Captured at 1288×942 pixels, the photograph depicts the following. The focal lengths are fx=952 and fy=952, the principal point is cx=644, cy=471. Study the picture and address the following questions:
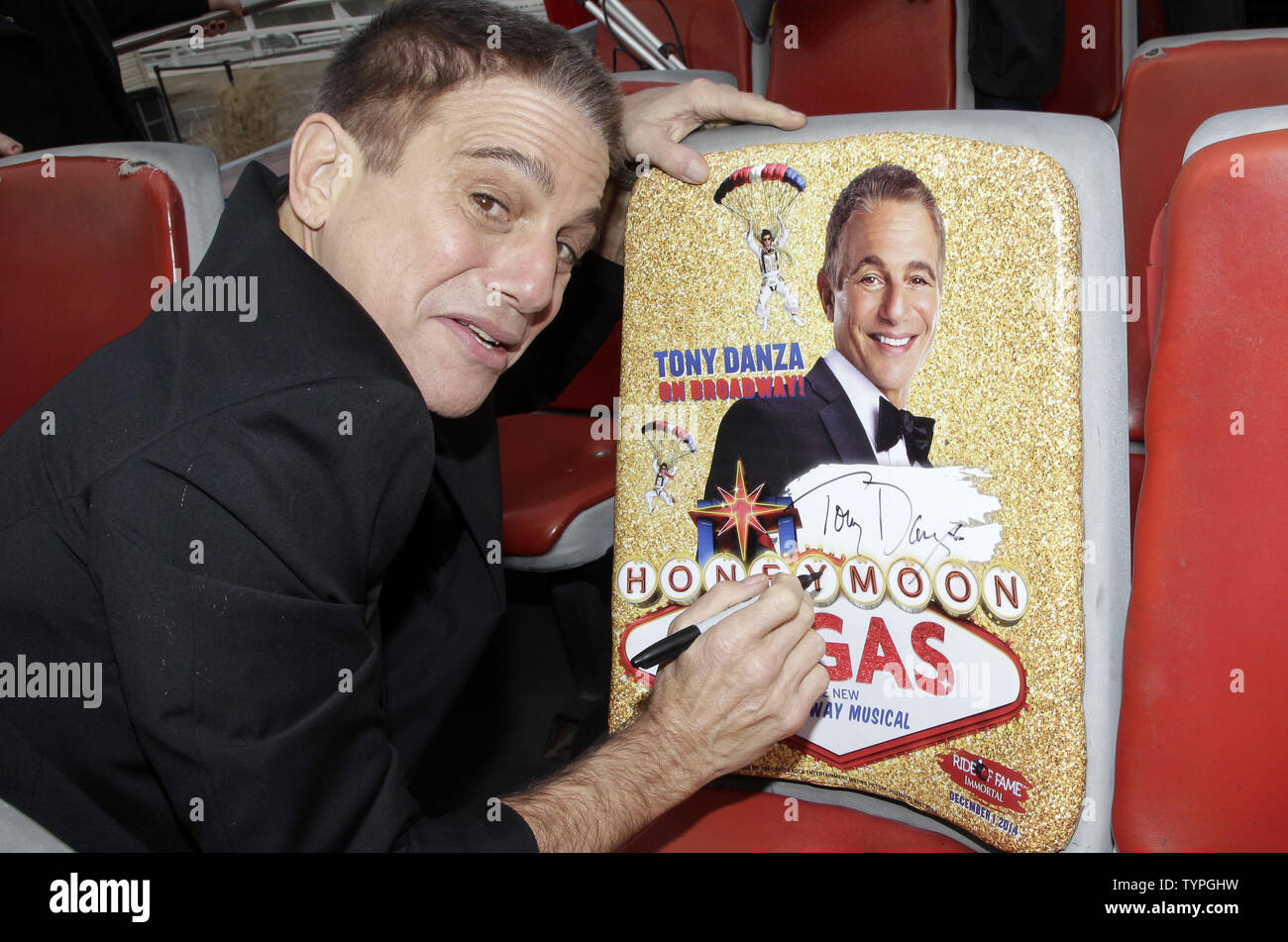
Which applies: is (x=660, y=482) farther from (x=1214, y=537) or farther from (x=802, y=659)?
(x=1214, y=537)

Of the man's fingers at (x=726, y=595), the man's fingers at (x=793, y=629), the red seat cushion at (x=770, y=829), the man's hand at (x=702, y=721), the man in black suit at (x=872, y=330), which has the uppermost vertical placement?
the man in black suit at (x=872, y=330)

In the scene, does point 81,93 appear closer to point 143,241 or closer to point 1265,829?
point 143,241

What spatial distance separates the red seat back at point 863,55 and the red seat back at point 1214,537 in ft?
4.10

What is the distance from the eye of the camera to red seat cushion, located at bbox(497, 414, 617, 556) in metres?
1.51

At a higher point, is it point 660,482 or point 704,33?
point 704,33

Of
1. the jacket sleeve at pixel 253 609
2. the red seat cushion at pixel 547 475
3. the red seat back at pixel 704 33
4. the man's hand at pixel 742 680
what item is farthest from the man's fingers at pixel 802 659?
the red seat back at pixel 704 33

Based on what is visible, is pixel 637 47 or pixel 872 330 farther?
pixel 637 47

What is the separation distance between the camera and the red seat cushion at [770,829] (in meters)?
0.92

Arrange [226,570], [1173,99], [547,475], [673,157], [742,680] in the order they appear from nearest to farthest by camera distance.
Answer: [226,570] < [742,680] < [673,157] < [1173,99] < [547,475]

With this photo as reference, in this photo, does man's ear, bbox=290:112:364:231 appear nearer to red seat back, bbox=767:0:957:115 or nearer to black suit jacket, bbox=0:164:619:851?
black suit jacket, bbox=0:164:619:851

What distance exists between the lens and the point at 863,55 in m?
2.02

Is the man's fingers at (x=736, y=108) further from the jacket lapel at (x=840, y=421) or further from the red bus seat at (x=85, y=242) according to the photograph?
the red bus seat at (x=85, y=242)

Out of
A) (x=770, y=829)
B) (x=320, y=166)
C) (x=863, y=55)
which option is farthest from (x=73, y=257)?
(x=863, y=55)

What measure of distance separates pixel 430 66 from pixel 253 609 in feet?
1.70
